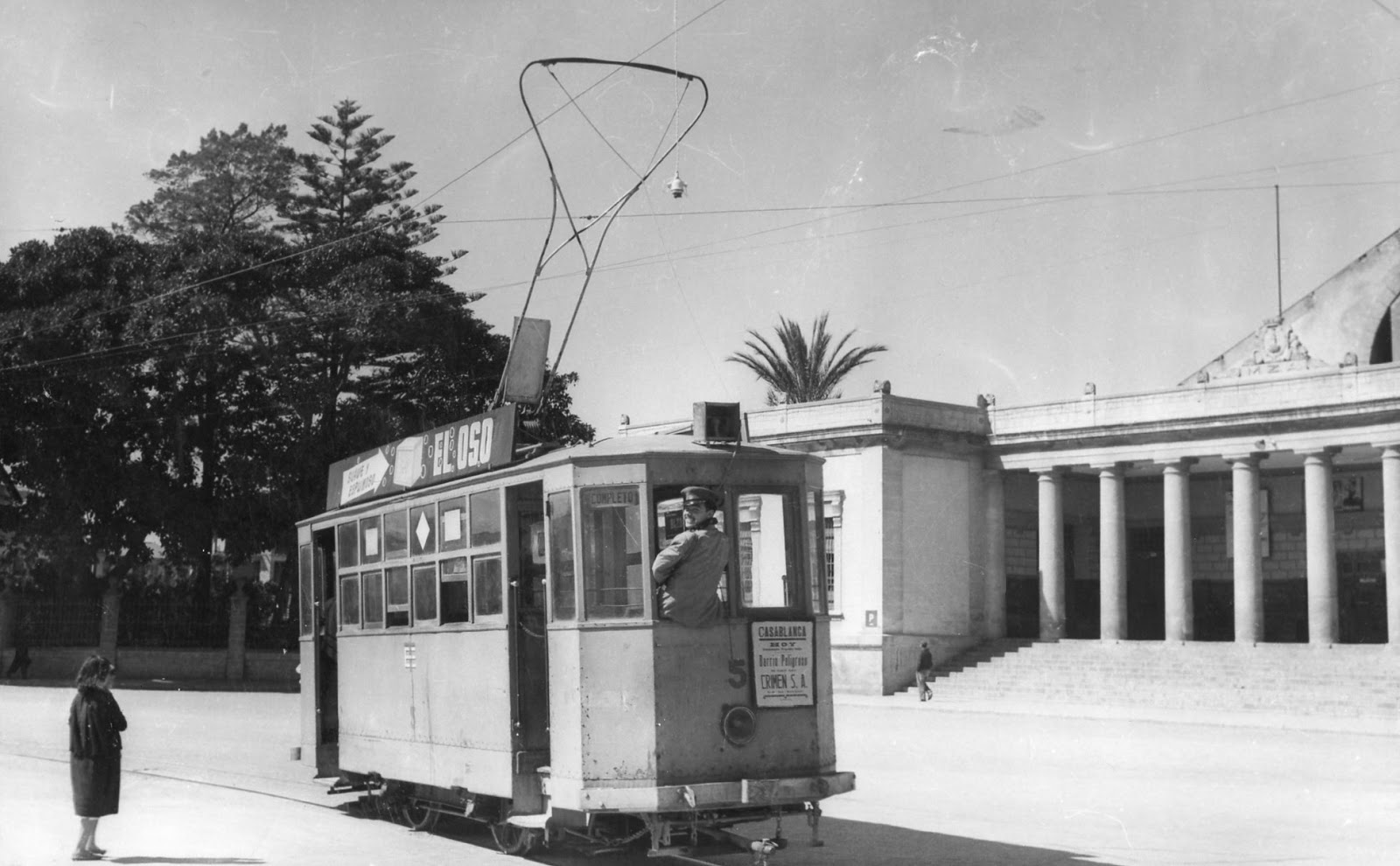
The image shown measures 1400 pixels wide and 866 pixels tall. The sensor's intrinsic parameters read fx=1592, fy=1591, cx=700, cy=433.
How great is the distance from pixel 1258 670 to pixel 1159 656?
2.97m

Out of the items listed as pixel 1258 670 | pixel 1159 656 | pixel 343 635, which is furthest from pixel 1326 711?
pixel 343 635

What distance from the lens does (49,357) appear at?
37438 millimetres

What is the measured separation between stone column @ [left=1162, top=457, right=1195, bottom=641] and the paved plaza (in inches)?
483

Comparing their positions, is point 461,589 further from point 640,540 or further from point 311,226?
point 311,226

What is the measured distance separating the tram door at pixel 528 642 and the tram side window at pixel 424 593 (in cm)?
130

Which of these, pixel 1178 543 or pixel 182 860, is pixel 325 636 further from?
pixel 1178 543

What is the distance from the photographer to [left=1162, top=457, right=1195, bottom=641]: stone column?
40625 millimetres

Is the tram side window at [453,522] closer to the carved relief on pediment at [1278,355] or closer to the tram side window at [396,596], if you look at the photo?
the tram side window at [396,596]

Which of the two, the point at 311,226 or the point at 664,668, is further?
the point at 311,226

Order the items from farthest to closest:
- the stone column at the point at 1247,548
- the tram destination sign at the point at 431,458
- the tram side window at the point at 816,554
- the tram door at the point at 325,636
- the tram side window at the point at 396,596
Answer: the stone column at the point at 1247,548
the tram door at the point at 325,636
the tram side window at the point at 396,596
the tram destination sign at the point at 431,458
the tram side window at the point at 816,554

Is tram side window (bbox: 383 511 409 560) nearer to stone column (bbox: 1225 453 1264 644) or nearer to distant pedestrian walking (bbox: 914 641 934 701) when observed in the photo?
distant pedestrian walking (bbox: 914 641 934 701)

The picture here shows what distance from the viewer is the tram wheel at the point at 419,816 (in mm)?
12984

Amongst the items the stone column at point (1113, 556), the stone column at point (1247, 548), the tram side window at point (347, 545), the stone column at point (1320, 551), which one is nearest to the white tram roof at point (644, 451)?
the tram side window at point (347, 545)

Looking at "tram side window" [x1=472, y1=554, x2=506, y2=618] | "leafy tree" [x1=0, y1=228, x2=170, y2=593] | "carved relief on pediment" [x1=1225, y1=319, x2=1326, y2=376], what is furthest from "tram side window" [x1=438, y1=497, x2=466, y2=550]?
"carved relief on pediment" [x1=1225, y1=319, x2=1326, y2=376]
